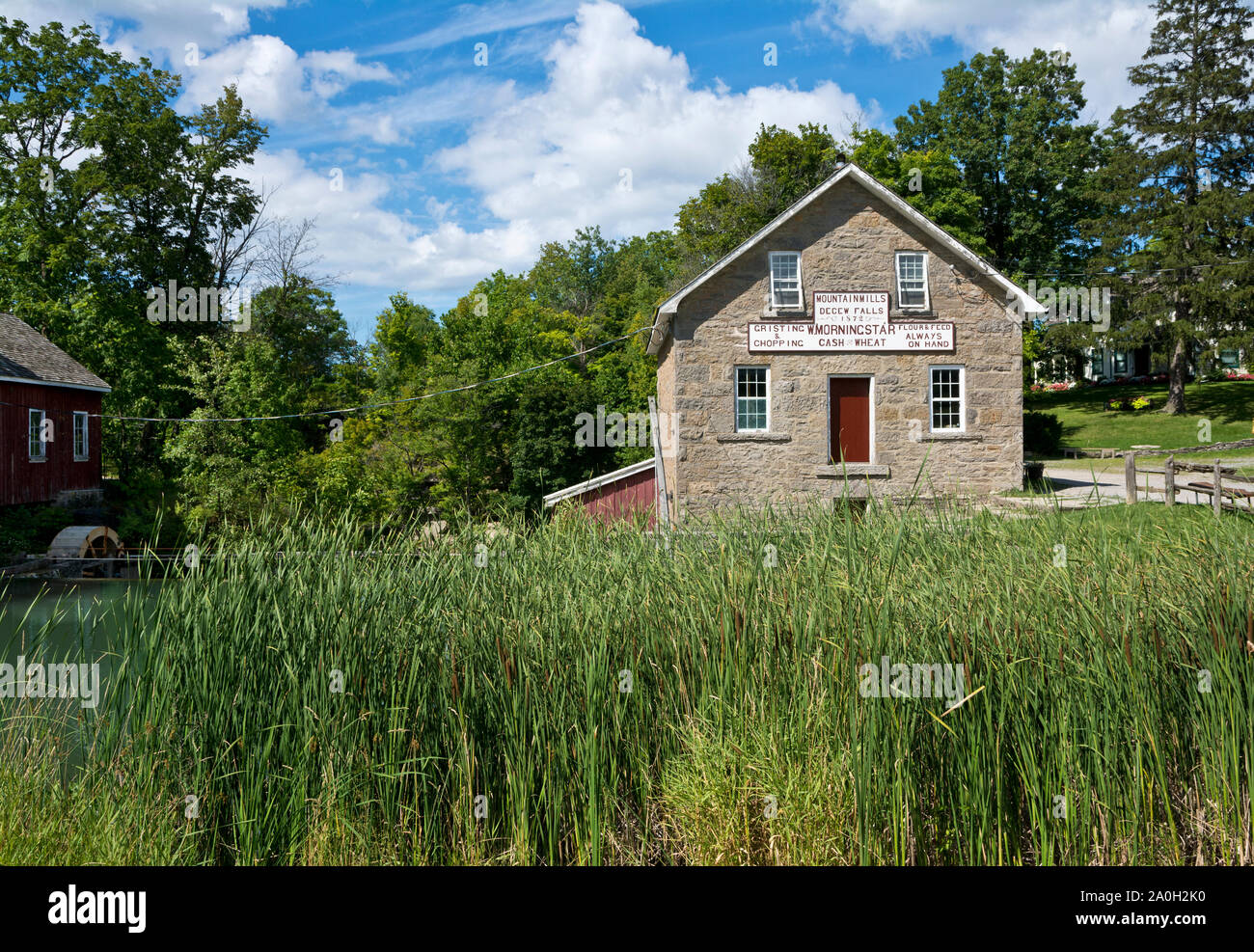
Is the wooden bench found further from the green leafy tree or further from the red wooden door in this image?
the red wooden door

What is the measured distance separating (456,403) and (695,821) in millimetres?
27150

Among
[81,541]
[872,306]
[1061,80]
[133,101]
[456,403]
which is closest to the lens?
[872,306]

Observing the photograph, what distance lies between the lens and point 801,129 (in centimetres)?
3672

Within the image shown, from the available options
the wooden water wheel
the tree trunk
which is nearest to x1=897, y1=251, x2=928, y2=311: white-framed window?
the wooden water wheel

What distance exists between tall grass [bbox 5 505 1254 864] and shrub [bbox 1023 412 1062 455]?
114ft

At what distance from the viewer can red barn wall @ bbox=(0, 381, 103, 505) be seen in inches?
981

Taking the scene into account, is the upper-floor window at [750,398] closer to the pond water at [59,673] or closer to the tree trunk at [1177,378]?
the pond water at [59,673]

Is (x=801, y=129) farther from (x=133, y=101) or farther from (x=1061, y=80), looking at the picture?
(x=133, y=101)

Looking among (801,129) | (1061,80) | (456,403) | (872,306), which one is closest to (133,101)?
(456,403)

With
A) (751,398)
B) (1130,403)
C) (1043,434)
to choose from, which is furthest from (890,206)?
(1130,403)

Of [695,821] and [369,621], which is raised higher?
[369,621]

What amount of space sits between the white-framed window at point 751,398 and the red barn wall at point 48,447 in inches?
828

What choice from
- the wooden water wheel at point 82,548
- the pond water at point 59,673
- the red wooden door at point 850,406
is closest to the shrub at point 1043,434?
→ the red wooden door at point 850,406

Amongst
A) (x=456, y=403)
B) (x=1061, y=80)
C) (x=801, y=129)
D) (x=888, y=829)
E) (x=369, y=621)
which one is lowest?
(x=888, y=829)
